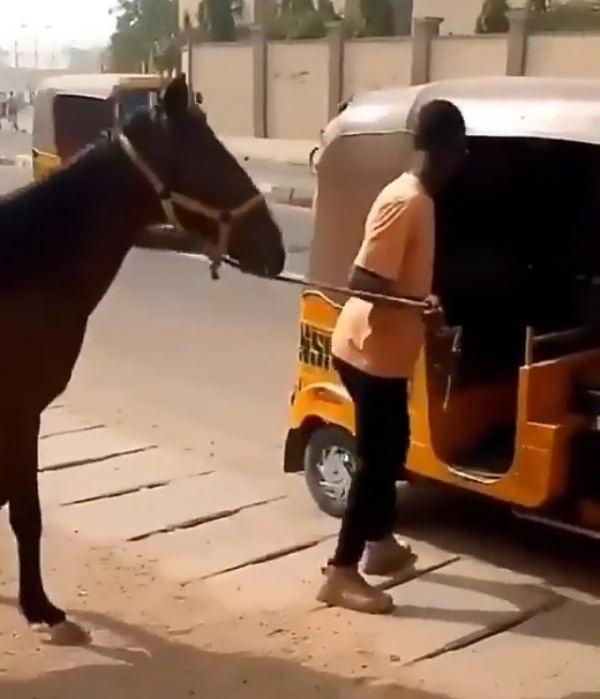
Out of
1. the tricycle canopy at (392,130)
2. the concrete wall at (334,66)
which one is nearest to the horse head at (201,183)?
the tricycle canopy at (392,130)

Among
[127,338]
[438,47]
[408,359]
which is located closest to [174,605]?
[408,359]

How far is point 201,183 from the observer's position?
14.5 ft

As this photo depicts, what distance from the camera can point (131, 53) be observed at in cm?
4141

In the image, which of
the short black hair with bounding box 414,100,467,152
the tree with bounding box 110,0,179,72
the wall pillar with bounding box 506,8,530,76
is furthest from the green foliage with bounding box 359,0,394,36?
the short black hair with bounding box 414,100,467,152

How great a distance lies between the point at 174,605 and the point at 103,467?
6.53ft

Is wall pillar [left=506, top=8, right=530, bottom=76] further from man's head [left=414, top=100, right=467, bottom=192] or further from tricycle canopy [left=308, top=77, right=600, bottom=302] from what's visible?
man's head [left=414, top=100, right=467, bottom=192]

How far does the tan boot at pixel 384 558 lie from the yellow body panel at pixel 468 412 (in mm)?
419

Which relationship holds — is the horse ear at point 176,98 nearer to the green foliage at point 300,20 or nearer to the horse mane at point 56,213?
the horse mane at point 56,213

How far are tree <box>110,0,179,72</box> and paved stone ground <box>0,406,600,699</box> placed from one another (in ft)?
116

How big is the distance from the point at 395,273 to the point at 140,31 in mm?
39796

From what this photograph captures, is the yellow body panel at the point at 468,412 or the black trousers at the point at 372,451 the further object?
the yellow body panel at the point at 468,412

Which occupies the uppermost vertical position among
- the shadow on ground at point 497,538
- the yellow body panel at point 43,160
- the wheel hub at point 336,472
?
the yellow body panel at point 43,160

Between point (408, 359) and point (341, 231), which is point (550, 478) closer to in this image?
point (408, 359)

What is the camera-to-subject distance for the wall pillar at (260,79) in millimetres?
33219
